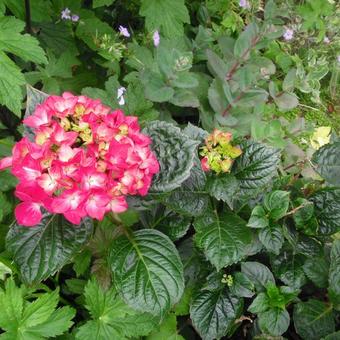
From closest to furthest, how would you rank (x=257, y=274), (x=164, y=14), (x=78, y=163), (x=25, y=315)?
(x=78, y=163) → (x=25, y=315) → (x=257, y=274) → (x=164, y=14)

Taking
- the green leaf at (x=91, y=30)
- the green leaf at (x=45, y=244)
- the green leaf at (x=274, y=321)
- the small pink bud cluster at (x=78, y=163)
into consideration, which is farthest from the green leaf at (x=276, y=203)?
the green leaf at (x=91, y=30)

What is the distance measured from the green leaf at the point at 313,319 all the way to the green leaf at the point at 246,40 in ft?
3.05

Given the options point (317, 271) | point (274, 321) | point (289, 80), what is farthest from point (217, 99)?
point (274, 321)

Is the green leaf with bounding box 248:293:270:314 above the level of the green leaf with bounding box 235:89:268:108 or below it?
below

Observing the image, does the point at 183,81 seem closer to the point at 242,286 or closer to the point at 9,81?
the point at 9,81

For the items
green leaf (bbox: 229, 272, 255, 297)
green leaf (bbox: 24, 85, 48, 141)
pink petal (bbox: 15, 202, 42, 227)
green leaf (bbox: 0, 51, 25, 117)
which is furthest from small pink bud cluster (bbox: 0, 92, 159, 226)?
green leaf (bbox: 229, 272, 255, 297)

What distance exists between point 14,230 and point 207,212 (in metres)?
0.51

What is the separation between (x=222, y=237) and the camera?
4.32 ft

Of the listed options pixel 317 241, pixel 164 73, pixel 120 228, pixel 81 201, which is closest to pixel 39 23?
pixel 164 73

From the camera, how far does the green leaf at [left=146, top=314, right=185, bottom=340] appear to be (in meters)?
1.43

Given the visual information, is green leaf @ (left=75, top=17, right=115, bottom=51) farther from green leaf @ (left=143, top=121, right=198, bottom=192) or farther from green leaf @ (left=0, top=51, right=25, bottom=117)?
green leaf @ (left=143, top=121, right=198, bottom=192)

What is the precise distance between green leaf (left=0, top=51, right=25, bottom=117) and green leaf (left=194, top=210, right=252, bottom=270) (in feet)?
1.91

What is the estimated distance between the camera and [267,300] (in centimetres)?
143

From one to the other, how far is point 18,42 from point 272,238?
89 cm
